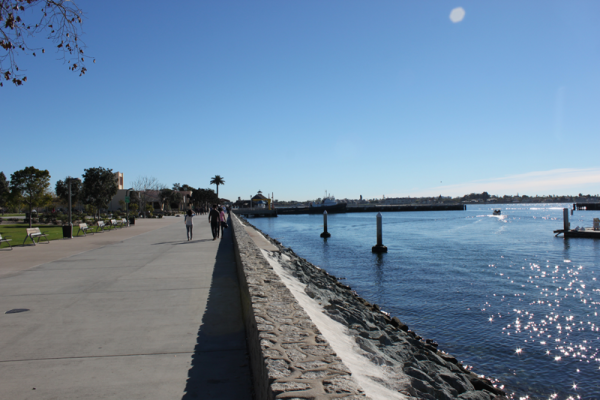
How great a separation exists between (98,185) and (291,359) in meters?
39.1

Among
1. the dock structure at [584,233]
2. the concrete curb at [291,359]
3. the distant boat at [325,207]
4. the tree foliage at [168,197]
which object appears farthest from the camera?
the distant boat at [325,207]

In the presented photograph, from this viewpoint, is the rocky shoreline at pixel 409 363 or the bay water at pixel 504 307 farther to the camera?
the bay water at pixel 504 307

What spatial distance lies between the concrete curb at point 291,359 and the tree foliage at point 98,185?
121ft

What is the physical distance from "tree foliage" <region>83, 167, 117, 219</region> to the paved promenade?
96.5 feet

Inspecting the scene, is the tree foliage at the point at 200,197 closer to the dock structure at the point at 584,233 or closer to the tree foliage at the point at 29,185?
the tree foliage at the point at 29,185

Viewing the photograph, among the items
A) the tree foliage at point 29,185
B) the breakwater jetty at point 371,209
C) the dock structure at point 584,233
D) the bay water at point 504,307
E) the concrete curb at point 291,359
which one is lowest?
the bay water at point 504,307

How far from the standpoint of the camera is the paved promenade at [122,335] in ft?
12.4

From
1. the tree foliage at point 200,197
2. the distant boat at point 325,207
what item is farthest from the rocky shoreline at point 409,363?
the distant boat at point 325,207

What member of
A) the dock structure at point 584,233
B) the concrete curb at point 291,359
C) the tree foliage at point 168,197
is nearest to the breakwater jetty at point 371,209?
the tree foliage at point 168,197

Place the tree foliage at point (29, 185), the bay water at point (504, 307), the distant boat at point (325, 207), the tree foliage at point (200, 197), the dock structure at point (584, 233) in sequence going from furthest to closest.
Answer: the distant boat at point (325, 207) < the tree foliage at point (200, 197) < the dock structure at point (584, 233) < the tree foliage at point (29, 185) < the bay water at point (504, 307)

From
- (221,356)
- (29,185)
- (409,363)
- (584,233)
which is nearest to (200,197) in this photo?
(29,185)

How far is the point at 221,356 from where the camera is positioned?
4504 mm

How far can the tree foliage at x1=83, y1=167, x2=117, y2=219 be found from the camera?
37094 mm

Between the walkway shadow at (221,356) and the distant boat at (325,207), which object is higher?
the distant boat at (325,207)
